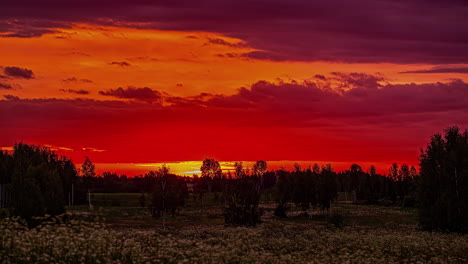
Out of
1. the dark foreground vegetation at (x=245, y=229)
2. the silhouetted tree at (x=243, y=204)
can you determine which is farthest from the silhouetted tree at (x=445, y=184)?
the silhouetted tree at (x=243, y=204)

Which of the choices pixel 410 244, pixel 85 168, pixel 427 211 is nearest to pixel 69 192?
pixel 85 168

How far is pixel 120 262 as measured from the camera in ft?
75.0

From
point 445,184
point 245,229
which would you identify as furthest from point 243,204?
point 445,184

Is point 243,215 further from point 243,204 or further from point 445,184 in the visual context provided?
point 445,184

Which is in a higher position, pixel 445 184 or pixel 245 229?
pixel 445 184

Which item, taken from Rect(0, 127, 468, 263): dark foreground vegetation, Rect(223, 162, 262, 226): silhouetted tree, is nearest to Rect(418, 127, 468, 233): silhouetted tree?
Rect(0, 127, 468, 263): dark foreground vegetation

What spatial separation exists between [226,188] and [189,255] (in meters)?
34.2

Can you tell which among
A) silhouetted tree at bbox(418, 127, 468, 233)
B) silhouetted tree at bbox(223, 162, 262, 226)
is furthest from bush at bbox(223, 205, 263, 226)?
silhouetted tree at bbox(418, 127, 468, 233)

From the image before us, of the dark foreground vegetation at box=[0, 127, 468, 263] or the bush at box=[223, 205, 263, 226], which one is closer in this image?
the dark foreground vegetation at box=[0, 127, 468, 263]

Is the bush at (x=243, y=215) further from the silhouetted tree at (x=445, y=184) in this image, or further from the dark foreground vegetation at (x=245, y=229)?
the silhouetted tree at (x=445, y=184)

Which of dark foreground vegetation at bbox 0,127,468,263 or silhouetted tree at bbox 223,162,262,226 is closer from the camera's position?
dark foreground vegetation at bbox 0,127,468,263

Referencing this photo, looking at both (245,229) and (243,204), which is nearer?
(245,229)

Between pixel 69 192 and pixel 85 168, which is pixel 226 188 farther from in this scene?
pixel 85 168

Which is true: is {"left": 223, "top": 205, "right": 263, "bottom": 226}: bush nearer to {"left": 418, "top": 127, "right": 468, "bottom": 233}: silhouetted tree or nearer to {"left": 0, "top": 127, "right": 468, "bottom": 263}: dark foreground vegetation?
{"left": 0, "top": 127, "right": 468, "bottom": 263}: dark foreground vegetation
